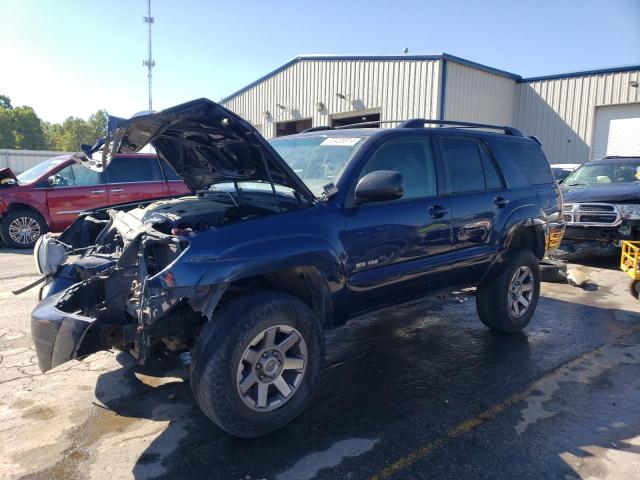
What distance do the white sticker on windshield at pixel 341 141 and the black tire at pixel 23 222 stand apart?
8259 millimetres

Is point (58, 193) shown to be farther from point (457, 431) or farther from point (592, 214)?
point (592, 214)

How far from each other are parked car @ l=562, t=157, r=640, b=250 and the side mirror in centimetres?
625

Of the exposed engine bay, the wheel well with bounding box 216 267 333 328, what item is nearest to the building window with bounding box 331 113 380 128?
the exposed engine bay

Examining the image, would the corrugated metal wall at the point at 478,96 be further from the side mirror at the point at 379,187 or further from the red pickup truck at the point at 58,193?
the side mirror at the point at 379,187

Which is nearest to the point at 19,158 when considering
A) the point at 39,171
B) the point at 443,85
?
the point at 39,171

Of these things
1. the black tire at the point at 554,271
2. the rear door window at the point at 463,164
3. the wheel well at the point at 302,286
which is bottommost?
the black tire at the point at 554,271

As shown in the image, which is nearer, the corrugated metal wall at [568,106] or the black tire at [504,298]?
the black tire at [504,298]

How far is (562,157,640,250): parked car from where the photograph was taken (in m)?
7.84

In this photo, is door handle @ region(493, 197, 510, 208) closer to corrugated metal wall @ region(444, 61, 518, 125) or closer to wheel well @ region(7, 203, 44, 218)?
wheel well @ region(7, 203, 44, 218)

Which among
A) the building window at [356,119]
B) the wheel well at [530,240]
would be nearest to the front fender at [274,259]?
the wheel well at [530,240]

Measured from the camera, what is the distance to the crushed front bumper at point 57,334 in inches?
109

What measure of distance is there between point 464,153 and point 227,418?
3091 mm

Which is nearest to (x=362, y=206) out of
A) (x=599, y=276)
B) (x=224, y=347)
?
(x=224, y=347)

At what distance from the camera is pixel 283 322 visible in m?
3.04
